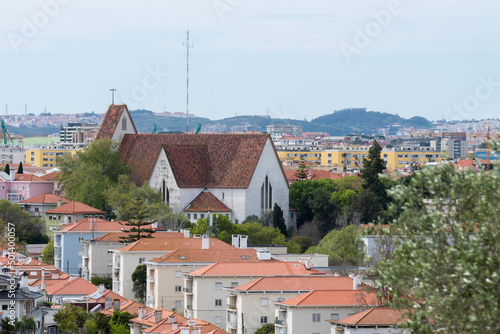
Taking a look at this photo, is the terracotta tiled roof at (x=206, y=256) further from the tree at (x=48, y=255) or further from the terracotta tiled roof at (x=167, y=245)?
the tree at (x=48, y=255)

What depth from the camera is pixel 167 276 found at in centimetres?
6266

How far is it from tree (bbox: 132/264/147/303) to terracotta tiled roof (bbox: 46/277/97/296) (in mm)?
3174

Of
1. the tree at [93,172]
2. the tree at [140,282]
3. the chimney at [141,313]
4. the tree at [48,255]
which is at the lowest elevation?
the tree at [48,255]

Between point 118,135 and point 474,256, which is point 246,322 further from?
point 118,135

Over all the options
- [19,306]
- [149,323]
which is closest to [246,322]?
[149,323]

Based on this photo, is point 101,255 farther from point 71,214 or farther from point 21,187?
point 21,187

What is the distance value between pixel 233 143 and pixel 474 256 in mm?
77028

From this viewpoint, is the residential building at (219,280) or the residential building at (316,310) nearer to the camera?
the residential building at (316,310)

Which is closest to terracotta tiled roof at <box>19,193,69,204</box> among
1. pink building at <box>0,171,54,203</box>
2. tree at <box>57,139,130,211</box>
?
tree at <box>57,139,130,211</box>

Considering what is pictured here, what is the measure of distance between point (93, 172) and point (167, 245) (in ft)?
89.8

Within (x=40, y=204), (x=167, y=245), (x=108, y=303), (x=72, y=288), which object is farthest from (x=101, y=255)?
(x=40, y=204)

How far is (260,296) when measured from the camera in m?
51.8

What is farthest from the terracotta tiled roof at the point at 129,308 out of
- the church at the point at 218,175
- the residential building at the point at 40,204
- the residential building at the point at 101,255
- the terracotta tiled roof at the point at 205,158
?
the residential building at the point at 40,204

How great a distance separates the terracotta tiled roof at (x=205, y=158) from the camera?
9554 centimetres
